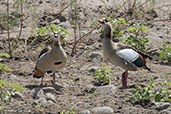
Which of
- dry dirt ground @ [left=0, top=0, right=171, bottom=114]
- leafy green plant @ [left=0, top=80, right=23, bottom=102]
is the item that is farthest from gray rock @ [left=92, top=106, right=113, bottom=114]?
leafy green plant @ [left=0, top=80, right=23, bottom=102]

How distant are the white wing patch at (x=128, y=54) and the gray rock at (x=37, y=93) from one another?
5.87 ft

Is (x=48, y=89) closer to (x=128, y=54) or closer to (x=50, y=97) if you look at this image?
(x=50, y=97)

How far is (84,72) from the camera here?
8.75m

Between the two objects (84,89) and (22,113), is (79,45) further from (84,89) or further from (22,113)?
(22,113)

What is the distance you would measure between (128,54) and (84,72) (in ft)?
3.96

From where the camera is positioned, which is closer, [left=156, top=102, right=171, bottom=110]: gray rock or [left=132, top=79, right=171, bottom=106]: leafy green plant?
[left=156, top=102, right=171, bottom=110]: gray rock

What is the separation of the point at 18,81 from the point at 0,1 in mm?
4315

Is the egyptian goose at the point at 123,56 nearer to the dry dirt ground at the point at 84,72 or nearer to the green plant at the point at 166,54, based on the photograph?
the dry dirt ground at the point at 84,72

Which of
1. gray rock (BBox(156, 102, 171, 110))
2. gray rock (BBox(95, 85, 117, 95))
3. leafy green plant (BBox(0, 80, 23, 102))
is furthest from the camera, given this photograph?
gray rock (BBox(95, 85, 117, 95))

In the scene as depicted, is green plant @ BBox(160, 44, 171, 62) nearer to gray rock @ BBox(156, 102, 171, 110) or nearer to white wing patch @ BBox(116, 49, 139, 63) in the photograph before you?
white wing patch @ BBox(116, 49, 139, 63)

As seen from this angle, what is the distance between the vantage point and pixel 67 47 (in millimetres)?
10234

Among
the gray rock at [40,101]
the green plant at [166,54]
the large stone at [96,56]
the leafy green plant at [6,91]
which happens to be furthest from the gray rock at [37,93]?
the green plant at [166,54]

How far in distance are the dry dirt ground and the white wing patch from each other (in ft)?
1.59

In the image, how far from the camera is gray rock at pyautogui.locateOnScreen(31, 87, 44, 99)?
698 centimetres
